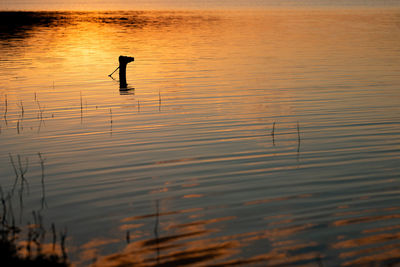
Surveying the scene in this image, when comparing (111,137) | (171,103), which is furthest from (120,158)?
(171,103)

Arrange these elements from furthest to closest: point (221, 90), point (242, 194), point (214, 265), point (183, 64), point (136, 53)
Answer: point (136, 53) < point (183, 64) < point (221, 90) < point (242, 194) < point (214, 265)

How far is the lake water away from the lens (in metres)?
8.18

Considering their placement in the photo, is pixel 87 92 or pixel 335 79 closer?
pixel 87 92

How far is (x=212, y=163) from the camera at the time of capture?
41.6 ft

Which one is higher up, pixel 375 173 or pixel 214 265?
pixel 375 173

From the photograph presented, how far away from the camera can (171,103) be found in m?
21.4

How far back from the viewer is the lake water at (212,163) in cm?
818

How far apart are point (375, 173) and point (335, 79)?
1553 centimetres

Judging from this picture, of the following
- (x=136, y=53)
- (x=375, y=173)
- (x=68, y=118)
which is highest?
(x=136, y=53)

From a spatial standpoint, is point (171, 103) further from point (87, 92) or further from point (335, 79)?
point (335, 79)

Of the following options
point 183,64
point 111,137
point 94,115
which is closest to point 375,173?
point 111,137

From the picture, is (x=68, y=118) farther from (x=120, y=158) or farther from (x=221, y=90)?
(x=221, y=90)

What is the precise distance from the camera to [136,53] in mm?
42031

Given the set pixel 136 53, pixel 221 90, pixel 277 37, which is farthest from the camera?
pixel 277 37
